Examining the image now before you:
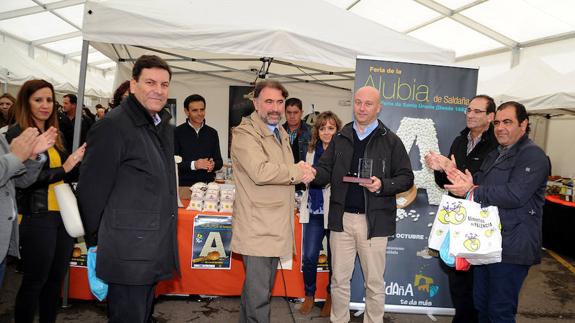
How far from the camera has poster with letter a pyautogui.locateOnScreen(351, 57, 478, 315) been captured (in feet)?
11.8

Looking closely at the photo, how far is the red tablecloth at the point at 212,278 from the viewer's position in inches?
147

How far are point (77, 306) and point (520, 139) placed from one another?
3.78 m

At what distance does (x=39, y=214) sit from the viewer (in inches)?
98.8

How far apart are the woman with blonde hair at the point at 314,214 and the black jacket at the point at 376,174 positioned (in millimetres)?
474

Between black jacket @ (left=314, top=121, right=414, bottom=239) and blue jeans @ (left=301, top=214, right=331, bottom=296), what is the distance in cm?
62

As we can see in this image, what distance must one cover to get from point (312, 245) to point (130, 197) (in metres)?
2.14

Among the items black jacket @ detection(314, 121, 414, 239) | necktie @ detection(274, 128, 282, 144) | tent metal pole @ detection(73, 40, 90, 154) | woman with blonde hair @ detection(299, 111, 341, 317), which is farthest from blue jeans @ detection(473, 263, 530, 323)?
tent metal pole @ detection(73, 40, 90, 154)

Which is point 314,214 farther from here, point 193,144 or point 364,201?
point 193,144

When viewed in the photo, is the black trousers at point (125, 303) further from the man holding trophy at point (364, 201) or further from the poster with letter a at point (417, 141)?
the poster with letter a at point (417, 141)

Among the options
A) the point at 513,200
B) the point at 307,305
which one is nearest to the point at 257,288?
the point at 307,305

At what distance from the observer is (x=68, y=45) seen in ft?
48.6

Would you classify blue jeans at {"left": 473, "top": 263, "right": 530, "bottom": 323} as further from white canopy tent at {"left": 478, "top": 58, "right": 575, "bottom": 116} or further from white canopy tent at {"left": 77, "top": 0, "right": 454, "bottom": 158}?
white canopy tent at {"left": 478, "top": 58, "right": 575, "bottom": 116}

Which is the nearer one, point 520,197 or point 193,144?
point 520,197

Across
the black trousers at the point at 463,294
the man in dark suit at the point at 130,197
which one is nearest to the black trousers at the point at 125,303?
the man in dark suit at the point at 130,197
